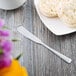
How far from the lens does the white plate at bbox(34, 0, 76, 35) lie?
2.88ft

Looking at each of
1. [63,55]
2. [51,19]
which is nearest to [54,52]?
[63,55]

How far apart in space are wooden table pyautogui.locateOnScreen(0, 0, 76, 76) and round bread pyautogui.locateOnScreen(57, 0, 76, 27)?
0.19 feet

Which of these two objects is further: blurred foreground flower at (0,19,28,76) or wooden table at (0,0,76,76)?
wooden table at (0,0,76,76)

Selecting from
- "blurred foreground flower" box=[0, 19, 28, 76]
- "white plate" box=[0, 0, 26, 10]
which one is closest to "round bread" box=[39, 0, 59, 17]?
"white plate" box=[0, 0, 26, 10]

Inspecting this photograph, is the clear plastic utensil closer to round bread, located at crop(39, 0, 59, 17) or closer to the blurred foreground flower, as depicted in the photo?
round bread, located at crop(39, 0, 59, 17)

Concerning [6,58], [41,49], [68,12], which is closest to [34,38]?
[41,49]

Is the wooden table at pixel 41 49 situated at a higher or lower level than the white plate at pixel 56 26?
lower

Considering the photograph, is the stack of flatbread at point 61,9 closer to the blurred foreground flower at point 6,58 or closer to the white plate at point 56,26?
the white plate at point 56,26

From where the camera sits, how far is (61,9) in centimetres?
A: 87

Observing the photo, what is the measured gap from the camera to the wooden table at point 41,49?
0.85 metres

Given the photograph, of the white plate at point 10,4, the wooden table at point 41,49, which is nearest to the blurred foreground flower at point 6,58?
the wooden table at point 41,49

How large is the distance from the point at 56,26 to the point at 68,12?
0.08 metres

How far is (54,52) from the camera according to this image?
2.86 ft

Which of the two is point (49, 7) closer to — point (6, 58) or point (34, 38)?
point (34, 38)
